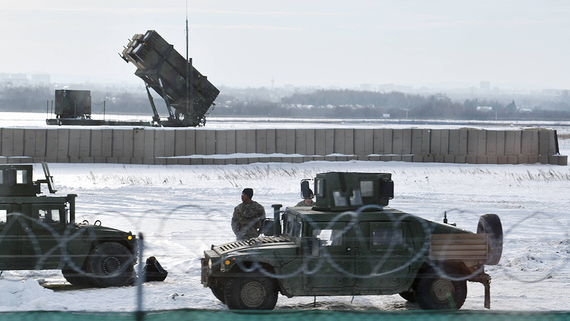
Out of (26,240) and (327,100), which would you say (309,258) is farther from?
(327,100)

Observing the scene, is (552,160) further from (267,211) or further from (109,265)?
(109,265)

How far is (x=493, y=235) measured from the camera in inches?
350

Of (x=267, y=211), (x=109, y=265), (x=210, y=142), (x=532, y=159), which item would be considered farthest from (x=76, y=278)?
(x=532, y=159)

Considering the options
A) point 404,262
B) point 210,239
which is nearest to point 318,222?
point 404,262

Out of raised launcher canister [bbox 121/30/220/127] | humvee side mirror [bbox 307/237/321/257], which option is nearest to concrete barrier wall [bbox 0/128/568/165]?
raised launcher canister [bbox 121/30/220/127]

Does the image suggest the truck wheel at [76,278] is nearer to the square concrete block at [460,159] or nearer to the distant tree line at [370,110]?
the square concrete block at [460,159]

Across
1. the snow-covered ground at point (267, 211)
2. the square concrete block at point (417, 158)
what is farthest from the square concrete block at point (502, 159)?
the square concrete block at point (417, 158)

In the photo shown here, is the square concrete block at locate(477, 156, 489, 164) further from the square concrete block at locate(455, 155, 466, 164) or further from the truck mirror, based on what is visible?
the truck mirror

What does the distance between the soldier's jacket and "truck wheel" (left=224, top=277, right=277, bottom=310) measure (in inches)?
97.1

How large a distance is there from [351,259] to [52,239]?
4.39m

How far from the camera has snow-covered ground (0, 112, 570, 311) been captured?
919 centimetres

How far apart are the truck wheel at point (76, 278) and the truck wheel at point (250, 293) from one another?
9.79 ft

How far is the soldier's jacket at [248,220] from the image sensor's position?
34.9 feet

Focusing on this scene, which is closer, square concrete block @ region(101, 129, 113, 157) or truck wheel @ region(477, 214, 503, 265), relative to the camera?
truck wheel @ region(477, 214, 503, 265)
